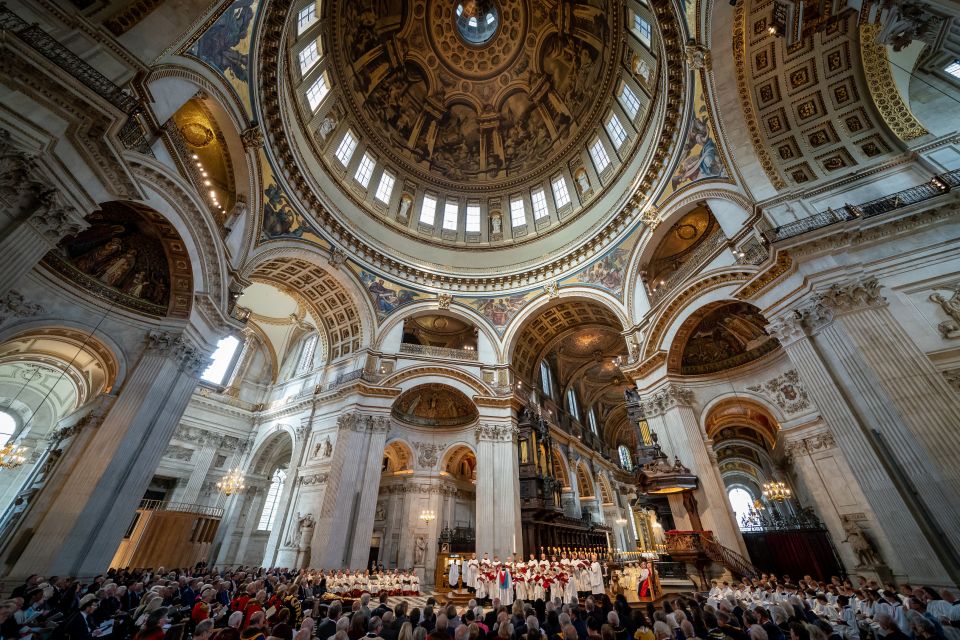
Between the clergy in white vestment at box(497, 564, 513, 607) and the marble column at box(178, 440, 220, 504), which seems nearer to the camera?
the clergy in white vestment at box(497, 564, 513, 607)

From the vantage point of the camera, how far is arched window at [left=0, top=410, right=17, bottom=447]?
556 inches

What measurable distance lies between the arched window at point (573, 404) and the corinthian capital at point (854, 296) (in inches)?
755

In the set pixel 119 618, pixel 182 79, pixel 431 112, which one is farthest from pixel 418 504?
pixel 431 112

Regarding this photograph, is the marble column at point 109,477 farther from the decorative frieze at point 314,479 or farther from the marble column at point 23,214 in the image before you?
the decorative frieze at point 314,479

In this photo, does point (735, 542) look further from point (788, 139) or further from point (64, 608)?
point (64, 608)

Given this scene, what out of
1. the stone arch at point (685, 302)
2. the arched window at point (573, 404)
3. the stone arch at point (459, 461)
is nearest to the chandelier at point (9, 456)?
the stone arch at point (459, 461)

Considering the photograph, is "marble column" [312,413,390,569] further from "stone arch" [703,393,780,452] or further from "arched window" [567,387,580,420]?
"arched window" [567,387,580,420]

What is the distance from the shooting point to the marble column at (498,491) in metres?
14.8

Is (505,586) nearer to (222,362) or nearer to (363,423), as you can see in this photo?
(363,423)

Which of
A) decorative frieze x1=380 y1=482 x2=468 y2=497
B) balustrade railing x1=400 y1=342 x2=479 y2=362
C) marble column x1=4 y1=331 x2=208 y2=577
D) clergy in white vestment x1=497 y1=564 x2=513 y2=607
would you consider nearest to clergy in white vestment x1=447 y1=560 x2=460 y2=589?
clergy in white vestment x1=497 y1=564 x2=513 y2=607

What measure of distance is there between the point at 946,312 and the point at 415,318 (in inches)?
766

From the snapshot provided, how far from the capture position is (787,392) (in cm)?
1213

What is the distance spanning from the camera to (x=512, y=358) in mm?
19531

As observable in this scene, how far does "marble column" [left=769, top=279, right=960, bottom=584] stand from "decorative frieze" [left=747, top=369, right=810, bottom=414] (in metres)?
3.78
